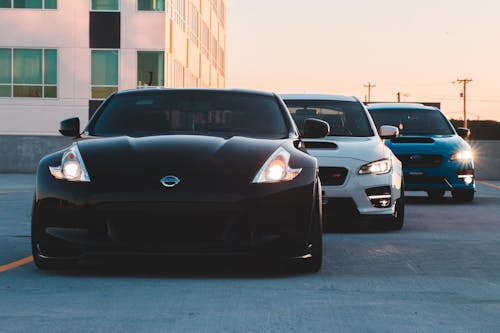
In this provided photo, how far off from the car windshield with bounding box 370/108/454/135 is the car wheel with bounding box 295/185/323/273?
404 inches

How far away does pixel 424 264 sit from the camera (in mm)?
8883

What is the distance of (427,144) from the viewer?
1753 centimetres

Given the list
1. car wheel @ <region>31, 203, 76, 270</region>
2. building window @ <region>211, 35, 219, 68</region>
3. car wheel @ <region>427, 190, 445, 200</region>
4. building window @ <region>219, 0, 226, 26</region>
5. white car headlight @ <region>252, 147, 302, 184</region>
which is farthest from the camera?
building window @ <region>219, 0, 226, 26</region>

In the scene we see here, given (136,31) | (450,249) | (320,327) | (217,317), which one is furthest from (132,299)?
(136,31)

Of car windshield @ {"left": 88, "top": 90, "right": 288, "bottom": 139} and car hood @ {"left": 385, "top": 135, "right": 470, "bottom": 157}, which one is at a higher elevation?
car windshield @ {"left": 88, "top": 90, "right": 288, "bottom": 139}

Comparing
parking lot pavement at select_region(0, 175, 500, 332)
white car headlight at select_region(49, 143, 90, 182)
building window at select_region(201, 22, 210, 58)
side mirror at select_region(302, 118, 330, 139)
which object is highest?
building window at select_region(201, 22, 210, 58)

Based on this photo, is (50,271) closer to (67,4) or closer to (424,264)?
(424,264)

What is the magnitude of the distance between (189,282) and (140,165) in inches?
33.6

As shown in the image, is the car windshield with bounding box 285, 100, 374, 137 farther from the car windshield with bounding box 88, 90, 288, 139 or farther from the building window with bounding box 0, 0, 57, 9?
the building window with bounding box 0, 0, 57, 9

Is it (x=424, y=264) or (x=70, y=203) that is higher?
(x=70, y=203)

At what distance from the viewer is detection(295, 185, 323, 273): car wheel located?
7965 mm

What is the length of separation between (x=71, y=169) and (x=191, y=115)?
151cm

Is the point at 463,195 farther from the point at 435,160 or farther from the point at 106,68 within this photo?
the point at 106,68

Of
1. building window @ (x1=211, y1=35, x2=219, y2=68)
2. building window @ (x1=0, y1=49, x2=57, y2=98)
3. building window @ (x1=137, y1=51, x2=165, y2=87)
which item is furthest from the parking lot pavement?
building window @ (x1=211, y1=35, x2=219, y2=68)
